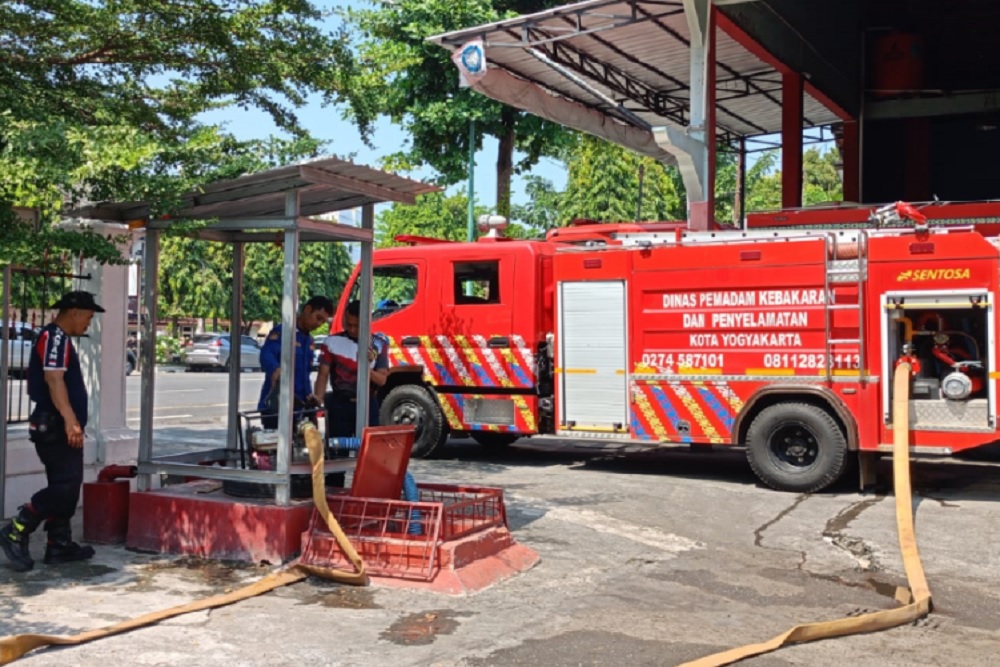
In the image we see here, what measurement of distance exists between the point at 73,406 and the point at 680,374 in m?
5.98

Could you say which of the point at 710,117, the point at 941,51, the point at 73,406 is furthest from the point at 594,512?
the point at 941,51

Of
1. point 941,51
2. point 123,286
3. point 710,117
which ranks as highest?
point 941,51

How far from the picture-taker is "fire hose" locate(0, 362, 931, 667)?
15.2 ft

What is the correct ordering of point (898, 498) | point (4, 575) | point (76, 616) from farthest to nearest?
1. point (898, 498)
2. point (4, 575)
3. point (76, 616)

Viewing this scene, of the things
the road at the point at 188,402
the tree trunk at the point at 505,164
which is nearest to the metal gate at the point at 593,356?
the road at the point at 188,402

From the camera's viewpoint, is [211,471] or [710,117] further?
[710,117]

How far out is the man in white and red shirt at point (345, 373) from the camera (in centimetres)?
787

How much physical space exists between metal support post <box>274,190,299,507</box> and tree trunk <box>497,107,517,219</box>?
12.1 m

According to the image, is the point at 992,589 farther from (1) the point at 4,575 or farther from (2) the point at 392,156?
(2) the point at 392,156

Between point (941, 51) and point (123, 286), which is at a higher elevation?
point (941, 51)

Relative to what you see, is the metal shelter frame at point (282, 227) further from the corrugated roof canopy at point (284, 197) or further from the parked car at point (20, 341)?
the parked car at point (20, 341)

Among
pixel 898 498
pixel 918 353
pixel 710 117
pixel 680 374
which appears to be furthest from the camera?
pixel 710 117

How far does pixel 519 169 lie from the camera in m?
19.9

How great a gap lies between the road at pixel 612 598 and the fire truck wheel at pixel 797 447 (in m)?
0.40
